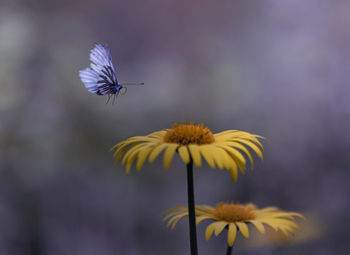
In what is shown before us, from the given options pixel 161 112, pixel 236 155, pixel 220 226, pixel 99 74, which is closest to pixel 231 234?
pixel 220 226

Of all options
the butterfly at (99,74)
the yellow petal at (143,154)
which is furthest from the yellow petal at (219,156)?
the butterfly at (99,74)

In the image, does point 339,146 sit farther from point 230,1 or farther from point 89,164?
point 89,164

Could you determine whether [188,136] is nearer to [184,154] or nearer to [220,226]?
[184,154]

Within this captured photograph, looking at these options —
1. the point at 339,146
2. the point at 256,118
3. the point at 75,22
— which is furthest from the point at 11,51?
the point at 339,146

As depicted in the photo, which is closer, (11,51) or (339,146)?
(11,51)

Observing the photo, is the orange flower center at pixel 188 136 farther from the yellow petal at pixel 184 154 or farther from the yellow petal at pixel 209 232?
the yellow petal at pixel 209 232

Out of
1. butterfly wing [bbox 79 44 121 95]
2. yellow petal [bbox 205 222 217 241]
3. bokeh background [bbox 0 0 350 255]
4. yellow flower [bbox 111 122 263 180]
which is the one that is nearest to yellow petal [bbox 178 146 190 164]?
yellow flower [bbox 111 122 263 180]
